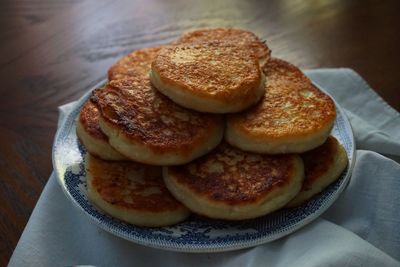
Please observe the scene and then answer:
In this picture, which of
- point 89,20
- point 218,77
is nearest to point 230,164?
point 218,77

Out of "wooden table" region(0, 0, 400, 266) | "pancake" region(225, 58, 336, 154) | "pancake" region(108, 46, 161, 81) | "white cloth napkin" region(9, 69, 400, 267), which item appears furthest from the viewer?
"wooden table" region(0, 0, 400, 266)

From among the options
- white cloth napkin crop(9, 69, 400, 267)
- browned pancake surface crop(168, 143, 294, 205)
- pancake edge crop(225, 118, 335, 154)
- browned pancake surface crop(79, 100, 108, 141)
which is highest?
browned pancake surface crop(79, 100, 108, 141)

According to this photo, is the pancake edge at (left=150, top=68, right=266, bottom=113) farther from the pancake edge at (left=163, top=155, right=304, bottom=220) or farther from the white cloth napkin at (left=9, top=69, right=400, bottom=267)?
the white cloth napkin at (left=9, top=69, right=400, bottom=267)

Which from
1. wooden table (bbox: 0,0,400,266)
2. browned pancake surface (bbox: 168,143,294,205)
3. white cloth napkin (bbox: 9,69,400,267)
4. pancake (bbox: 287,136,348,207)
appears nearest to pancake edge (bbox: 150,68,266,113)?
browned pancake surface (bbox: 168,143,294,205)

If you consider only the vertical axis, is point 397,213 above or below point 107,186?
below

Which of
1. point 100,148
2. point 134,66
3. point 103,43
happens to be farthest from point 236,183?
point 103,43

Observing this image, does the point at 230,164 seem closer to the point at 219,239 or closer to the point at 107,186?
the point at 219,239

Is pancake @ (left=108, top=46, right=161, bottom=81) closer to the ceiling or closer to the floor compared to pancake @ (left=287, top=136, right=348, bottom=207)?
closer to the ceiling

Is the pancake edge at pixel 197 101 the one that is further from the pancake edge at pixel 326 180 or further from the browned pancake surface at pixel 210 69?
the pancake edge at pixel 326 180

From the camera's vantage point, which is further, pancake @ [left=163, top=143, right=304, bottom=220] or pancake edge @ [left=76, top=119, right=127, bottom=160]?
pancake edge @ [left=76, top=119, right=127, bottom=160]
